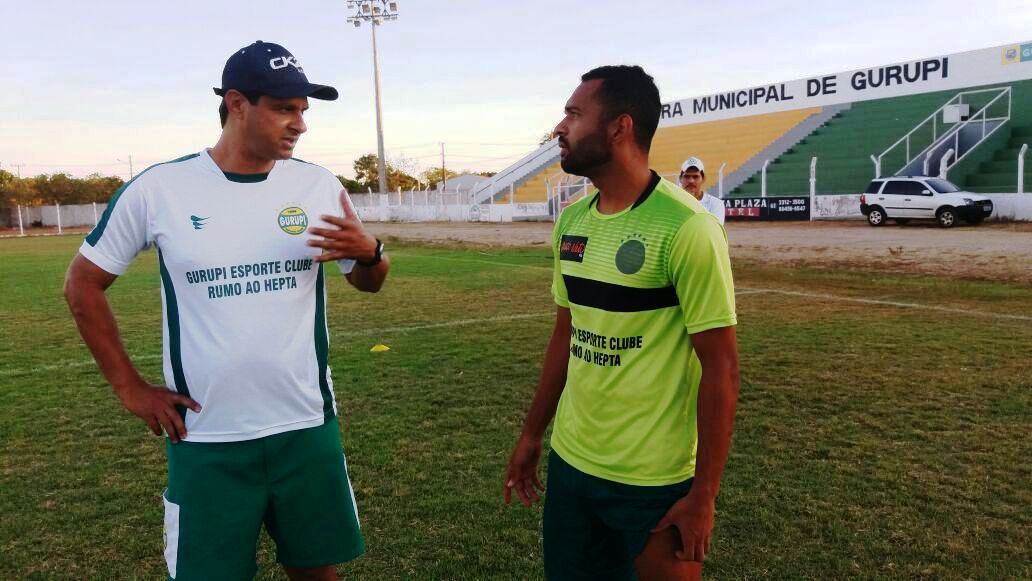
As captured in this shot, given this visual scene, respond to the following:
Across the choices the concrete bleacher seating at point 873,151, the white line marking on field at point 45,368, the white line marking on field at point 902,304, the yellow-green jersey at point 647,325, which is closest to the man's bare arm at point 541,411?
the yellow-green jersey at point 647,325

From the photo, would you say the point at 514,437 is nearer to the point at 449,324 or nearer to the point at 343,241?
the point at 343,241

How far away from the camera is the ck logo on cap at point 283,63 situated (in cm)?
258

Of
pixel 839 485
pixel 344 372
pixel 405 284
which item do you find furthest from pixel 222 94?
pixel 405 284

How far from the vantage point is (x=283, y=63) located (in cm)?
261

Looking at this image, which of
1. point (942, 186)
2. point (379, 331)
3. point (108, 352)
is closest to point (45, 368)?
point (379, 331)

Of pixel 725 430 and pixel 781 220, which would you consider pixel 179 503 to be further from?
pixel 781 220

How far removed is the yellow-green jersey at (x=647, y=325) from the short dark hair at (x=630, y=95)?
184mm

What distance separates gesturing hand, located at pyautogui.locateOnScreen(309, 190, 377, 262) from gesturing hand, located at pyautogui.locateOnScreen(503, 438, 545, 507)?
0.85 metres

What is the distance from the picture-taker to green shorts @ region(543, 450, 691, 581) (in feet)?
7.52

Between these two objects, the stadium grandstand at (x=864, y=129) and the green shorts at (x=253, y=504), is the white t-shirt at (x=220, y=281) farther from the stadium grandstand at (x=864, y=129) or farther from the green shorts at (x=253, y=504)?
the stadium grandstand at (x=864, y=129)

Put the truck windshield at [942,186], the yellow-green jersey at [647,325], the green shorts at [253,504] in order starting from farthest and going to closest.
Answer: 1. the truck windshield at [942,186]
2. the green shorts at [253,504]
3. the yellow-green jersey at [647,325]

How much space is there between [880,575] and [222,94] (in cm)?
327

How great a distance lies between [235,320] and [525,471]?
110 cm

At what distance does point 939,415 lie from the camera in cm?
568
